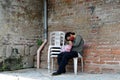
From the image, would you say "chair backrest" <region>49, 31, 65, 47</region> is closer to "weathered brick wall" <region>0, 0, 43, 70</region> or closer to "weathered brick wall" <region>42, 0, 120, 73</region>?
"weathered brick wall" <region>42, 0, 120, 73</region>

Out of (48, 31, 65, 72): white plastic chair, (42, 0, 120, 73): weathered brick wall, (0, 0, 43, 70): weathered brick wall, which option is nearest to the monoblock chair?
(48, 31, 65, 72): white plastic chair

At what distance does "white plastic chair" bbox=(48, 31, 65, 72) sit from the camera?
22.7 feet

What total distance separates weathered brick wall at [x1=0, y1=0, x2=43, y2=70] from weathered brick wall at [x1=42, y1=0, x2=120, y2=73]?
0.90m

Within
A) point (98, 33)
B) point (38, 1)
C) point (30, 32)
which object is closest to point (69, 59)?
point (98, 33)

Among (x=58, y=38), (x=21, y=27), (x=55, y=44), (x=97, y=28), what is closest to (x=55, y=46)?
(x=55, y=44)

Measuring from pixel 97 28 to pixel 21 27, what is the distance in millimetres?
2230

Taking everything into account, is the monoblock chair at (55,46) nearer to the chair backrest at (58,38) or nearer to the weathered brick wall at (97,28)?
the chair backrest at (58,38)

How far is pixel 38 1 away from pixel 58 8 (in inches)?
29.6

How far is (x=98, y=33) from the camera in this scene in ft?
22.3

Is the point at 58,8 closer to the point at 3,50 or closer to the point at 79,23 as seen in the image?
the point at 79,23

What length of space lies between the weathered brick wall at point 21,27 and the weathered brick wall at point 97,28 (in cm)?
90

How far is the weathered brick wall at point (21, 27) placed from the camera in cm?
733

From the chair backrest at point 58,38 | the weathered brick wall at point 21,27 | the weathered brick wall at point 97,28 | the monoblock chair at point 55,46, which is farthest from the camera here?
the weathered brick wall at point 21,27

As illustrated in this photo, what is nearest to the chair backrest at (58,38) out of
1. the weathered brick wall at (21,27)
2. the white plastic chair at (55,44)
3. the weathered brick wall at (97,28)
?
the white plastic chair at (55,44)
